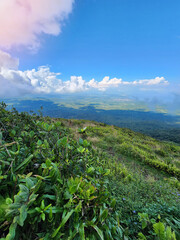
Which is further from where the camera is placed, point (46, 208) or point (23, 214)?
point (46, 208)

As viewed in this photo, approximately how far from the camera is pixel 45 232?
3.19 feet

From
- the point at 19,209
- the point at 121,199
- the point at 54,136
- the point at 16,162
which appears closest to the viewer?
the point at 19,209

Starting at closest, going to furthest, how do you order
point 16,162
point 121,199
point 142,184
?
point 16,162
point 121,199
point 142,184

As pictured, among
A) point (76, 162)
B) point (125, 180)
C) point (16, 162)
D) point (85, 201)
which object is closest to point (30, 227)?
point (85, 201)

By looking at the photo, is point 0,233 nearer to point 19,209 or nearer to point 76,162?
point 19,209

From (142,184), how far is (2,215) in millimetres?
3985

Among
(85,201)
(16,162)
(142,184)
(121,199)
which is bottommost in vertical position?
(142,184)

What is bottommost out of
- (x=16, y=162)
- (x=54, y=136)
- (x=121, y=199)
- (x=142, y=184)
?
(x=142, y=184)

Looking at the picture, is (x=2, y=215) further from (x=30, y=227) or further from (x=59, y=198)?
(x=59, y=198)

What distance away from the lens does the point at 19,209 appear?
85 cm

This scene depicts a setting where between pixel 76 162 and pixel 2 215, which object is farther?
pixel 76 162

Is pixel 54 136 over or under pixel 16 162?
over

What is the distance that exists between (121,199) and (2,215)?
8.47 ft

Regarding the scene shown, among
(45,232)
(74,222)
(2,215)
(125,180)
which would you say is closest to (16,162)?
(2,215)
